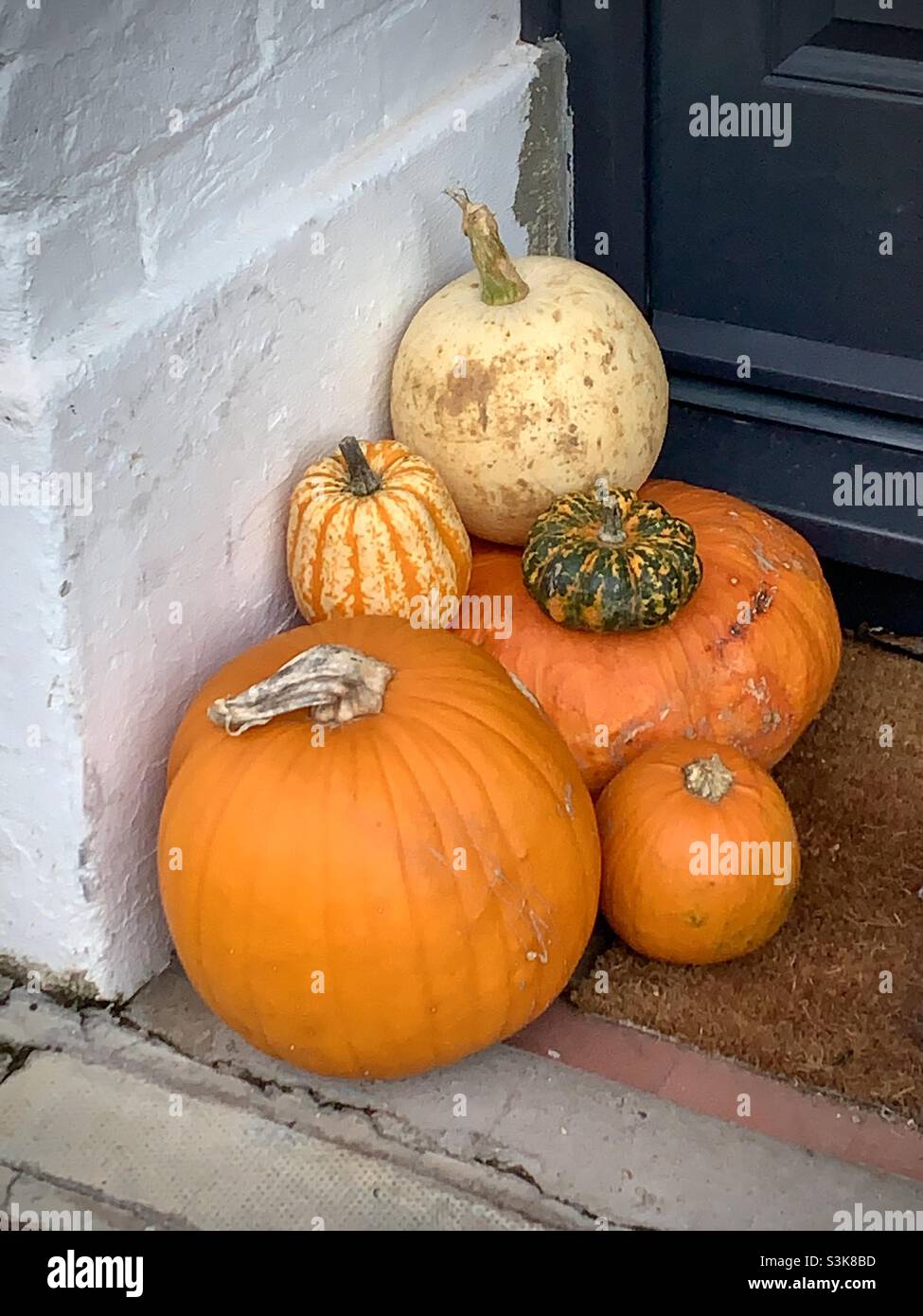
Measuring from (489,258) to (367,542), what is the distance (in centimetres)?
52

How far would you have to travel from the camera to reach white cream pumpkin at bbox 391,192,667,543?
2359mm

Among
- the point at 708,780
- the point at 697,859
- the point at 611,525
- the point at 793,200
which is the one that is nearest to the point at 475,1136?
the point at 697,859

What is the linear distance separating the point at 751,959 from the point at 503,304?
3.63ft

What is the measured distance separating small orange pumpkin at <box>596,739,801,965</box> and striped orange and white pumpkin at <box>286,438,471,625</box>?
1.44ft

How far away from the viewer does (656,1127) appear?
1977 millimetres

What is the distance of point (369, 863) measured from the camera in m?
1.84

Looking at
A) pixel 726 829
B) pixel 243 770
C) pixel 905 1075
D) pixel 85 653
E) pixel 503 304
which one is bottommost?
pixel 905 1075

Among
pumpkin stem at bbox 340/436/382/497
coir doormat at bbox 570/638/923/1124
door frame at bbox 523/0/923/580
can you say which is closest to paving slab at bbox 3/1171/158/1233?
coir doormat at bbox 570/638/923/1124

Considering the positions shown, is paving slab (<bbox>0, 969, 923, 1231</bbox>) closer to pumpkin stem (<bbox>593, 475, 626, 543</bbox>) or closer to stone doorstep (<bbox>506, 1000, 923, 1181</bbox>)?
stone doorstep (<bbox>506, 1000, 923, 1181</bbox>)

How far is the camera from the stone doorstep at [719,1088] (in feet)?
6.39

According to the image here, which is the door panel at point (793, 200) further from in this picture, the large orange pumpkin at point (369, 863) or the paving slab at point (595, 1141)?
the paving slab at point (595, 1141)

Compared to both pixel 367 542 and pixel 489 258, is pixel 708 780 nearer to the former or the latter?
pixel 367 542

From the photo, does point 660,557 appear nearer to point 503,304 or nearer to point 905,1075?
point 503,304

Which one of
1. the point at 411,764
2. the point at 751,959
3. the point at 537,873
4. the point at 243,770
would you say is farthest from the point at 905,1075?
the point at 243,770
